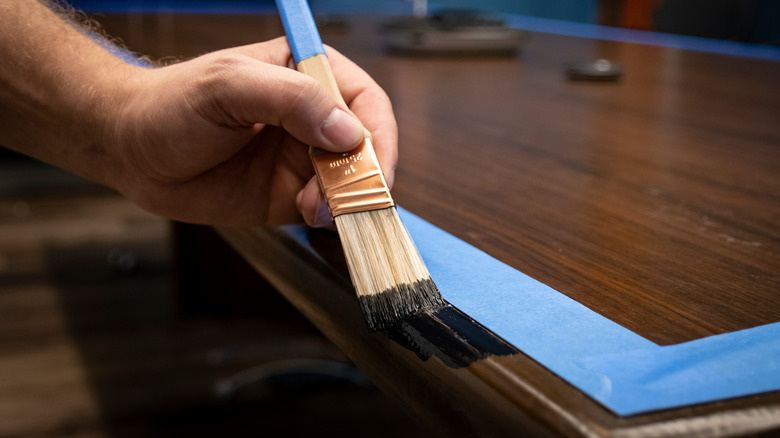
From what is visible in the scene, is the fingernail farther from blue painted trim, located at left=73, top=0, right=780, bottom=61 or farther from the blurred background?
blue painted trim, located at left=73, top=0, right=780, bottom=61

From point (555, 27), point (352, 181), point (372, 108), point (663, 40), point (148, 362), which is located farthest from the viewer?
point (555, 27)

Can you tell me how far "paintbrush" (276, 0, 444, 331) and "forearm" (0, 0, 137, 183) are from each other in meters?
0.22

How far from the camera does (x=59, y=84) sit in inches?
24.5

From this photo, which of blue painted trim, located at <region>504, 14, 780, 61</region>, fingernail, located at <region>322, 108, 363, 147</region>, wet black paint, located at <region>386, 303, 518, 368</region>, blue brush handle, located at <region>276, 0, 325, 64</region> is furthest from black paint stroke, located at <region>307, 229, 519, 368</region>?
blue painted trim, located at <region>504, 14, 780, 61</region>

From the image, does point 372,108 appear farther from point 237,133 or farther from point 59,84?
point 59,84

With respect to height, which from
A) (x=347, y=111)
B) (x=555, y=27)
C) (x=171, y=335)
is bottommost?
(x=171, y=335)

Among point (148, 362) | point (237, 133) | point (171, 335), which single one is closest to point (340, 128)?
point (237, 133)

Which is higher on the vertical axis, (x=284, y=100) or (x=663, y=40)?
(x=284, y=100)

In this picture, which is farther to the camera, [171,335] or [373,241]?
[171,335]

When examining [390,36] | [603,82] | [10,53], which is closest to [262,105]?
[10,53]

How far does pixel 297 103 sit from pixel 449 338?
0.64ft

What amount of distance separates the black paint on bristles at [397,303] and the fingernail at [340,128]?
0.37 feet

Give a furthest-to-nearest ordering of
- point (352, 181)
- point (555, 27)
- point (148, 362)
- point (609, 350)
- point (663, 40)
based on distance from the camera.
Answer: point (555, 27), point (663, 40), point (148, 362), point (352, 181), point (609, 350)

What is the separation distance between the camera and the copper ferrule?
452mm
